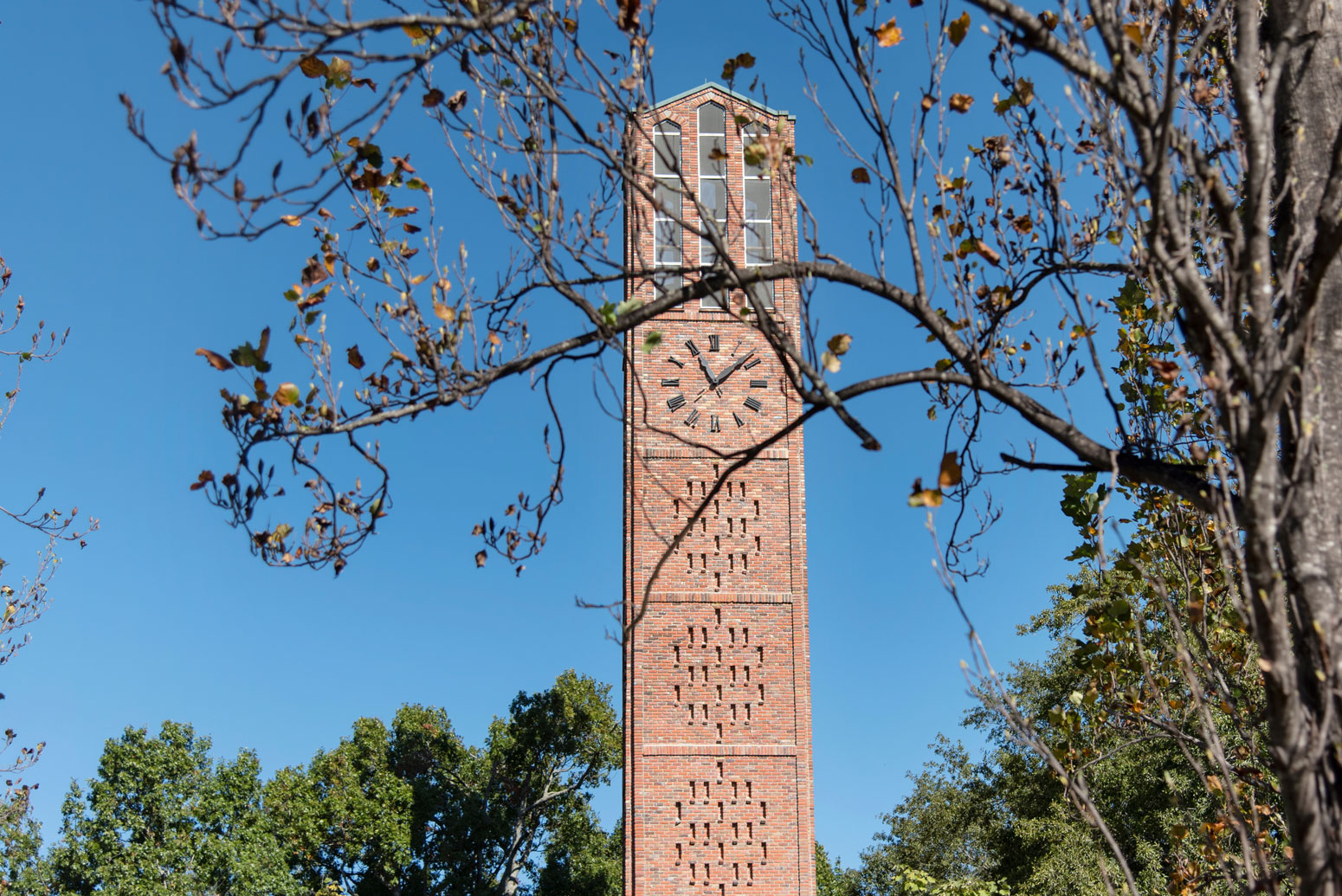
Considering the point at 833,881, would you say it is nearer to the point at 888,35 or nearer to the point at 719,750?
the point at 719,750

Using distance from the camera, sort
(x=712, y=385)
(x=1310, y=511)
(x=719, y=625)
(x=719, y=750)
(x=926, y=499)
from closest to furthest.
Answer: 1. (x=1310, y=511)
2. (x=926, y=499)
3. (x=719, y=750)
4. (x=719, y=625)
5. (x=712, y=385)

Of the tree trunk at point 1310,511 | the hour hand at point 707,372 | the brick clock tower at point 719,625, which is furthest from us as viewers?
the hour hand at point 707,372

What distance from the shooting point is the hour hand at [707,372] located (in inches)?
663

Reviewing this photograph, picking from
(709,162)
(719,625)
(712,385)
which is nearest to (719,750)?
(719,625)

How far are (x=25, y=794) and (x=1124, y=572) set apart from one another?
7.92 m

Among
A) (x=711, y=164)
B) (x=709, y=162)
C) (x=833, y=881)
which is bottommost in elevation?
(x=833, y=881)

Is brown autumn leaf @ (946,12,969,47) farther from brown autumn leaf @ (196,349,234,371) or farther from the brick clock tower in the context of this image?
the brick clock tower

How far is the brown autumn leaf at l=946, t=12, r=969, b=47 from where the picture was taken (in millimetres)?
3850

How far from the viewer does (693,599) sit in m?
16.1

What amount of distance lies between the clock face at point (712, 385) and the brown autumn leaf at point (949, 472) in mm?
13382

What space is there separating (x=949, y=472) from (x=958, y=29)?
1.57 meters

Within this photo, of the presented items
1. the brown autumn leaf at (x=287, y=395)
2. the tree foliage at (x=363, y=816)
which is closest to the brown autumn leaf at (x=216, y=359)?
the brown autumn leaf at (x=287, y=395)

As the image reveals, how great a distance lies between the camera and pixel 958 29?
388 cm

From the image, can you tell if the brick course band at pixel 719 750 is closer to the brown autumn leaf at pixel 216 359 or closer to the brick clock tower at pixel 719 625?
→ the brick clock tower at pixel 719 625
